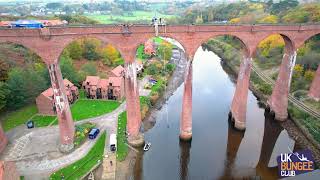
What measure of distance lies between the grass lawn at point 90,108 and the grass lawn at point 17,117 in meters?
6.76

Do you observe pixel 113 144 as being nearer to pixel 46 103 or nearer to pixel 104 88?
pixel 46 103

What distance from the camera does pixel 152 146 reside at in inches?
1460

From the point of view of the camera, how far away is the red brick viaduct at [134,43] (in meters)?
30.1

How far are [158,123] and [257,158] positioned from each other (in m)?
16.1

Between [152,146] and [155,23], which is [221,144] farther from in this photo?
[155,23]

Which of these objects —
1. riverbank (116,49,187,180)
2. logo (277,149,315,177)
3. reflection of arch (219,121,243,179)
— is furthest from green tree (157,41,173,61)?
logo (277,149,315,177)

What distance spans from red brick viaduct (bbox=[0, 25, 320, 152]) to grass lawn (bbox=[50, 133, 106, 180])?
126 inches

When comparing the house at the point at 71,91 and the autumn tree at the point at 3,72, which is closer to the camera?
the autumn tree at the point at 3,72

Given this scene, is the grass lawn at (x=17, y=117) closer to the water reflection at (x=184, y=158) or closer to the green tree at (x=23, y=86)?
the green tree at (x=23, y=86)

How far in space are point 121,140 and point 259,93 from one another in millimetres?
31062

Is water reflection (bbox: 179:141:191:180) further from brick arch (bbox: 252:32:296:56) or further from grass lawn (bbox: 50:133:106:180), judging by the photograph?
brick arch (bbox: 252:32:296:56)

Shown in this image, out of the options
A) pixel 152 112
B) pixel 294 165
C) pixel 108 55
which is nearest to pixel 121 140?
pixel 152 112

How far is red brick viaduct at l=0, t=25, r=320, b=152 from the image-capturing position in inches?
1185

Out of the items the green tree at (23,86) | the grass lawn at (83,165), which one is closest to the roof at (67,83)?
the green tree at (23,86)
